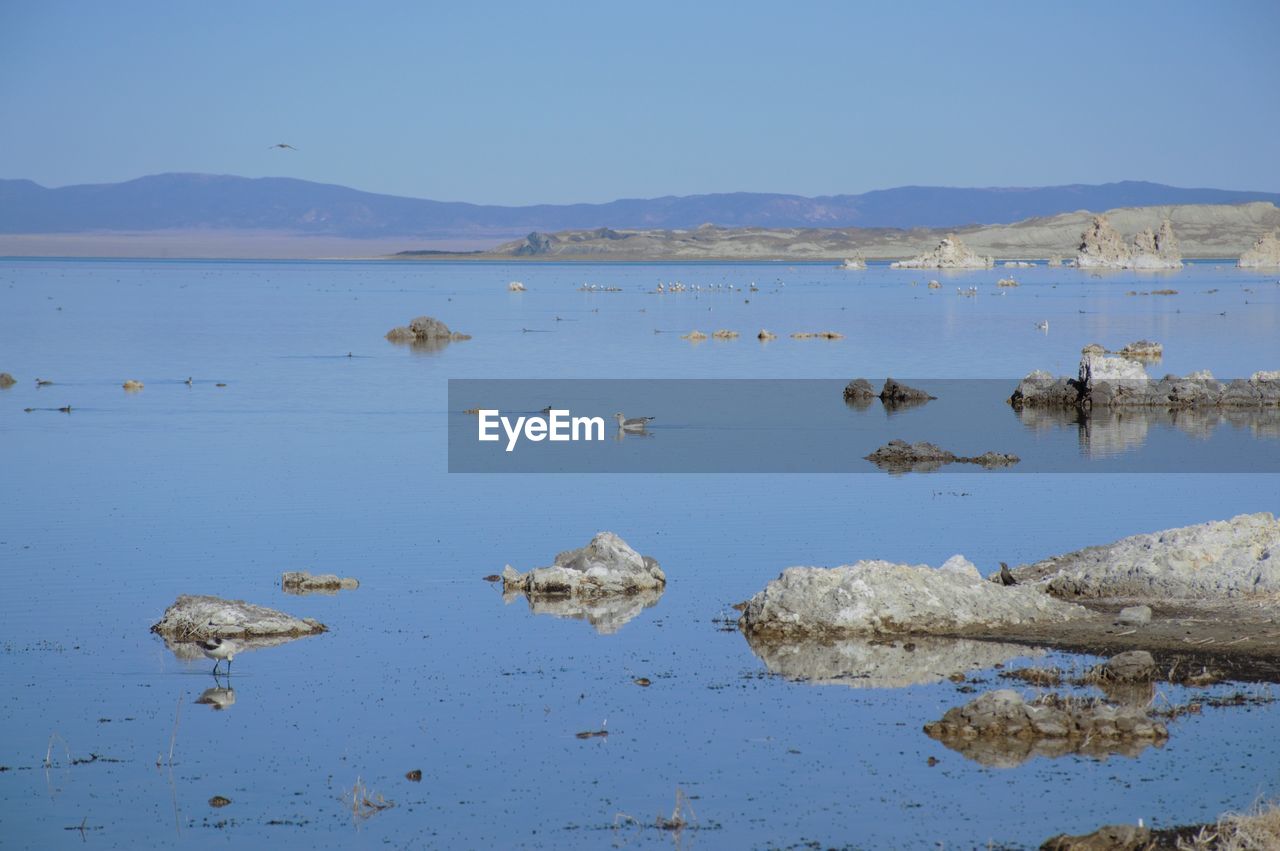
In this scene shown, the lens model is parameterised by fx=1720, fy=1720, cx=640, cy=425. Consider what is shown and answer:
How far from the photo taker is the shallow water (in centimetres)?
1342

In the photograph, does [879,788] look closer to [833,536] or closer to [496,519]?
[833,536]

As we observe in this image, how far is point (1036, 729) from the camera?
1497cm

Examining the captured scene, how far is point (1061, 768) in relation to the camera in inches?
561

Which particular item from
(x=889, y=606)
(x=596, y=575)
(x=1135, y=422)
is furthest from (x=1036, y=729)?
(x=1135, y=422)

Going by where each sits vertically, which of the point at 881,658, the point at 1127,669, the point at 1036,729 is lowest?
the point at 881,658

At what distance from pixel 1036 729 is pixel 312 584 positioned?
998 cm

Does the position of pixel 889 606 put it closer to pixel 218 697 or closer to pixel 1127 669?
pixel 1127 669

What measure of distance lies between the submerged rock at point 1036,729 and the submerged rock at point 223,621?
7.49 m

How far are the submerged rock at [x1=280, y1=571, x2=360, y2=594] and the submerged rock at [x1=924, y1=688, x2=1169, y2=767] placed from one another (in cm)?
893

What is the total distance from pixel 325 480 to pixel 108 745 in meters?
16.7

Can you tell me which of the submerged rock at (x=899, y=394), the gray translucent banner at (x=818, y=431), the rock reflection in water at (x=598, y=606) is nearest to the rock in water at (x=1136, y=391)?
the gray translucent banner at (x=818, y=431)

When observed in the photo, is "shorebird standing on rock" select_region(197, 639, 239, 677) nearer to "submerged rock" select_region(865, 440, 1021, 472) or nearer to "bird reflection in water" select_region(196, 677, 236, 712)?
"bird reflection in water" select_region(196, 677, 236, 712)

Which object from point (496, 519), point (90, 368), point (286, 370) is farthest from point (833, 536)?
point (90, 368)

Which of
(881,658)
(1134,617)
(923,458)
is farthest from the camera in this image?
(923,458)
